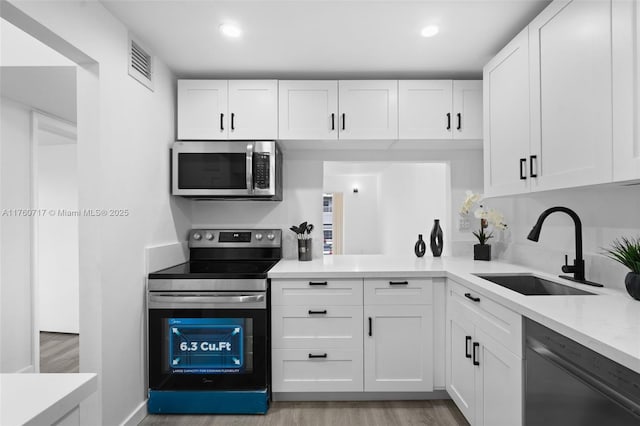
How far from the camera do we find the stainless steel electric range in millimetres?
2250

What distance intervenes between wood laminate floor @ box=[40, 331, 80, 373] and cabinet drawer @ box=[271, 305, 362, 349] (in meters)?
1.76

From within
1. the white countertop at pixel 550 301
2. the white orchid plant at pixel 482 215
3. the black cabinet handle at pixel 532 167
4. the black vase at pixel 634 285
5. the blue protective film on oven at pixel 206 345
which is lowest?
the blue protective film on oven at pixel 206 345

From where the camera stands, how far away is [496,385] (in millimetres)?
1609

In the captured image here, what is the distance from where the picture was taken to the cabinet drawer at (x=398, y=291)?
2.35 metres

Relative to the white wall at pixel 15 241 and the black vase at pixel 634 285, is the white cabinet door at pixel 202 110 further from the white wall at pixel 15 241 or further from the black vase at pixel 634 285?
the black vase at pixel 634 285

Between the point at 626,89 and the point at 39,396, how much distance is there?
1.85m

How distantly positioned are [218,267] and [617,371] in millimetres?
2289

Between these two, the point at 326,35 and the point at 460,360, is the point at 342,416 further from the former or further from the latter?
the point at 326,35

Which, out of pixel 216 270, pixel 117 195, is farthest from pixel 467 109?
pixel 117 195

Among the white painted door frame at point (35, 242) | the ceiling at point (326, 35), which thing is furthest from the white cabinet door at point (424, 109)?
the white painted door frame at point (35, 242)

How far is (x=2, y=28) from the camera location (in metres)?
2.04

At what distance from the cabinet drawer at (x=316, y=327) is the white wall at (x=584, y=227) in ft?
3.97

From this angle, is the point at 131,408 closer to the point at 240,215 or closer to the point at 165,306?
the point at 165,306

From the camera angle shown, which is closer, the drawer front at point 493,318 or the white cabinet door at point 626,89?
the white cabinet door at point 626,89
